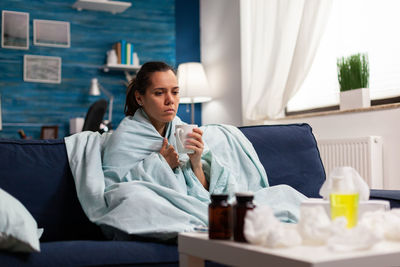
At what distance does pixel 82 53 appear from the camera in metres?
5.22

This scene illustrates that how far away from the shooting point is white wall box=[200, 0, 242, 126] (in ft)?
16.5

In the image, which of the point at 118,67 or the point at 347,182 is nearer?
the point at 347,182

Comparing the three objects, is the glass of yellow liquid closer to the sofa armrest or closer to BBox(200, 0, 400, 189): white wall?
the sofa armrest

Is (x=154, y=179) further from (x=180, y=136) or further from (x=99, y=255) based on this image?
(x=99, y=255)

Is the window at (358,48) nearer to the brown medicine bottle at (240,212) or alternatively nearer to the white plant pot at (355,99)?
the white plant pot at (355,99)

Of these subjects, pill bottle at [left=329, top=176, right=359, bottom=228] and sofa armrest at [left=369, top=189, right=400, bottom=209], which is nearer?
pill bottle at [left=329, top=176, right=359, bottom=228]

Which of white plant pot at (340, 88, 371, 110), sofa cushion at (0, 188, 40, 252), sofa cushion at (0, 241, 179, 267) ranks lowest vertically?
sofa cushion at (0, 241, 179, 267)

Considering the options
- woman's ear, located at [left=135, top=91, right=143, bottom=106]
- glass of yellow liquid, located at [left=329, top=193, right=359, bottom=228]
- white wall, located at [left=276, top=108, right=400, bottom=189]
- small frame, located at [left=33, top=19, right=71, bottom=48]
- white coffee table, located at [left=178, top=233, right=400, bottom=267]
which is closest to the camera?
white coffee table, located at [left=178, top=233, right=400, bottom=267]

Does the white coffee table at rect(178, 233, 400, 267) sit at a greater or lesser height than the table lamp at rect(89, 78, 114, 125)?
lesser

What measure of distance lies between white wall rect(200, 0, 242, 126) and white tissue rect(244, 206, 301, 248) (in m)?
3.82

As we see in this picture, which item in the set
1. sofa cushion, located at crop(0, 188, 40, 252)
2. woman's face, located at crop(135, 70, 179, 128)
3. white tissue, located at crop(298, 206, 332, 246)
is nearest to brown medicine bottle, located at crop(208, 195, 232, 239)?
white tissue, located at crop(298, 206, 332, 246)

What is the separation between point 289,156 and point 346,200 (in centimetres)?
119

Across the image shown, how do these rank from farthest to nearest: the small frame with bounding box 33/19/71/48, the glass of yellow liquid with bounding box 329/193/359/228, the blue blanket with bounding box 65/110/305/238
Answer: the small frame with bounding box 33/19/71/48
the blue blanket with bounding box 65/110/305/238
the glass of yellow liquid with bounding box 329/193/359/228

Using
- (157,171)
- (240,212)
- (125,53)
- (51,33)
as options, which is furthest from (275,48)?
(240,212)
